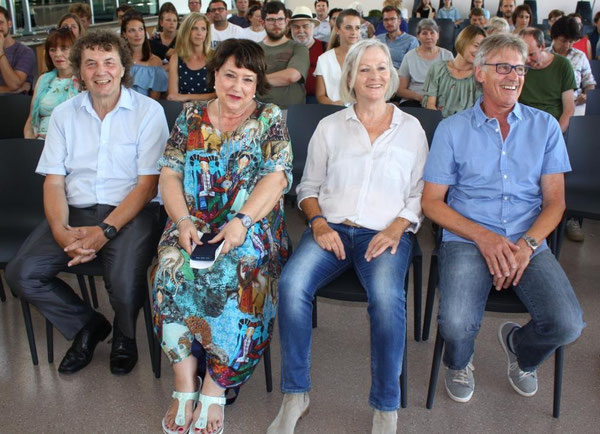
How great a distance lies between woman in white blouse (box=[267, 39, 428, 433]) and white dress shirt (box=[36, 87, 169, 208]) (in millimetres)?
693

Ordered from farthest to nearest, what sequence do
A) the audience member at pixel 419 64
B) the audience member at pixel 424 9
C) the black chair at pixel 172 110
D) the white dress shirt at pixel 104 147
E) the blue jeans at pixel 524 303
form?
the audience member at pixel 424 9 < the audience member at pixel 419 64 < the black chair at pixel 172 110 < the white dress shirt at pixel 104 147 < the blue jeans at pixel 524 303

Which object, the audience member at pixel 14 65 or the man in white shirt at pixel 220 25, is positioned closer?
the audience member at pixel 14 65

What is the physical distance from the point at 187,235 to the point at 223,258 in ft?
0.51

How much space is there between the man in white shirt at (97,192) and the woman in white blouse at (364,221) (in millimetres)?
675

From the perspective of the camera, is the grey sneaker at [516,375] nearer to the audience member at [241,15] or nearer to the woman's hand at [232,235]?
the woman's hand at [232,235]

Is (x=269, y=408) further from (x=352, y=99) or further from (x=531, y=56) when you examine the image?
(x=531, y=56)

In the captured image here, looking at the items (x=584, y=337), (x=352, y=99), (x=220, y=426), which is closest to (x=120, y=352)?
(x=220, y=426)

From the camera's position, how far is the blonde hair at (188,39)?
4.19 metres

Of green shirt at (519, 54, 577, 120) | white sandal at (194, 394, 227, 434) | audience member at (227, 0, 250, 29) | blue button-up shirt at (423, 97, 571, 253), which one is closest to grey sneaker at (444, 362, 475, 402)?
blue button-up shirt at (423, 97, 571, 253)

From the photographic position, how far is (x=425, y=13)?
10711 millimetres

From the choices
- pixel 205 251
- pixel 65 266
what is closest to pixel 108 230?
pixel 65 266

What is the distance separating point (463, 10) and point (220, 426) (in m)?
12.0

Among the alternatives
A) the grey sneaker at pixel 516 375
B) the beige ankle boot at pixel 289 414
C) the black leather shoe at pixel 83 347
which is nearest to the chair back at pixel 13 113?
the black leather shoe at pixel 83 347

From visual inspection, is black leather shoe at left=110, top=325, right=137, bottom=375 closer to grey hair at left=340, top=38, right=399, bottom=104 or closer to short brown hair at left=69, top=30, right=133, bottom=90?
short brown hair at left=69, top=30, right=133, bottom=90
